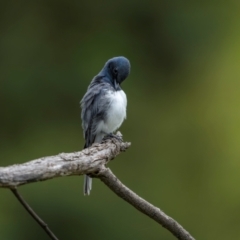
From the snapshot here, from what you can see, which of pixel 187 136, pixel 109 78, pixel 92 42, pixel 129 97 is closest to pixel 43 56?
pixel 92 42

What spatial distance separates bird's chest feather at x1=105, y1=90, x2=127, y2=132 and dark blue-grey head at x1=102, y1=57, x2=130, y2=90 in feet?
0.20

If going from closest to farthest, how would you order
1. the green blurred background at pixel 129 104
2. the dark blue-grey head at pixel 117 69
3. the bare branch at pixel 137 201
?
1. the bare branch at pixel 137 201
2. the dark blue-grey head at pixel 117 69
3. the green blurred background at pixel 129 104

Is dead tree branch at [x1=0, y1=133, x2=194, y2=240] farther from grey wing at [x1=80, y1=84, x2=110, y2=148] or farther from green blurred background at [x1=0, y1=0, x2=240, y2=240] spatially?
green blurred background at [x1=0, y1=0, x2=240, y2=240]

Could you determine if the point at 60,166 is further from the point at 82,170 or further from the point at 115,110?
the point at 115,110

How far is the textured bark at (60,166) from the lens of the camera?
1.85 metres

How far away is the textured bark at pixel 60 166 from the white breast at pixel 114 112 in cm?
69

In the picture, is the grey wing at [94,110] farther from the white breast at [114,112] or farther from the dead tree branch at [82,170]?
the dead tree branch at [82,170]

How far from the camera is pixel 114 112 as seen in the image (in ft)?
11.2

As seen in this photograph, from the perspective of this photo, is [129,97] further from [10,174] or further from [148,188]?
[10,174]

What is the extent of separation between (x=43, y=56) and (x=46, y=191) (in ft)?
3.72

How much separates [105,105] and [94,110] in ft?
0.22

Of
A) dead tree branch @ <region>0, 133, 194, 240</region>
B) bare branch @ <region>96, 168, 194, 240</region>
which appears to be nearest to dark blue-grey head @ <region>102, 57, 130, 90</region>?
dead tree branch @ <region>0, 133, 194, 240</region>

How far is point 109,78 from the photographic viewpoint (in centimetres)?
351

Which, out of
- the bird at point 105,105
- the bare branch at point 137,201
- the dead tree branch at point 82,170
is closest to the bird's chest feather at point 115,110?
the bird at point 105,105
